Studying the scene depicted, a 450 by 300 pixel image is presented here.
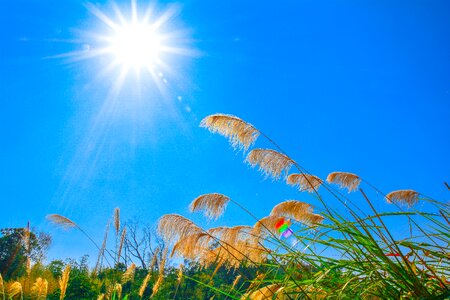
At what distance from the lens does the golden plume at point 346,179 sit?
5.56 metres

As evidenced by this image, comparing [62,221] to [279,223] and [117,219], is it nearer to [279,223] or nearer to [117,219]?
[117,219]

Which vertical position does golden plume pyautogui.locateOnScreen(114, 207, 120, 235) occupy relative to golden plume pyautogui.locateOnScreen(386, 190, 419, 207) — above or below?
above

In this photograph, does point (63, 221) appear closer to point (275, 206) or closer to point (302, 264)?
point (275, 206)

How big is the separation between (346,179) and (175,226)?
10.3ft

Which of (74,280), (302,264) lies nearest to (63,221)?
(302,264)

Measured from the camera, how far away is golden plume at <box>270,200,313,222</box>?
14.0 ft

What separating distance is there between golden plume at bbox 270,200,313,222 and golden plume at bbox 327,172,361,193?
1.43m

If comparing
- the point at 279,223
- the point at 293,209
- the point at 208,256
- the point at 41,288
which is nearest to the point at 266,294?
the point at 208,256

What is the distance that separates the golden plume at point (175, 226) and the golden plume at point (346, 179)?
294cm

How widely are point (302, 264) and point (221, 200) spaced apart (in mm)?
1149

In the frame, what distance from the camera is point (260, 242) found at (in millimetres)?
3721

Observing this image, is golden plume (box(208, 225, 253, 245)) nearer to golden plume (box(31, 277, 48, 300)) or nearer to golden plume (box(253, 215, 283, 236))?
golden plume (box(253, 215, 283, 236))

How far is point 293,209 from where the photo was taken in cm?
438

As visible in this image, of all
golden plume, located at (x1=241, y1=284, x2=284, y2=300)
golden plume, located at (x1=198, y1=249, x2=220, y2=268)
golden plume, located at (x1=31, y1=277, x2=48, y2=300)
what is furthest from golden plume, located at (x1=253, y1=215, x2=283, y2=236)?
golden plume, located at (x1=31, y1=277, x2=48, y2=300)
